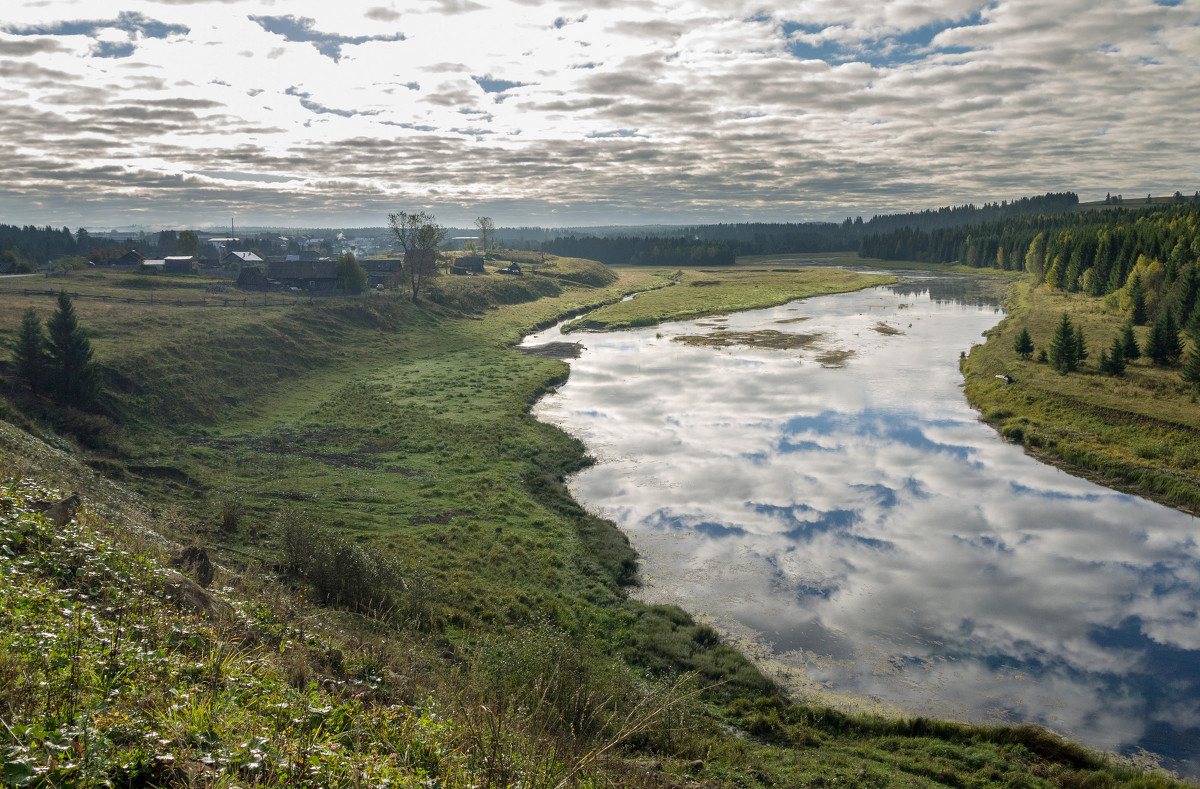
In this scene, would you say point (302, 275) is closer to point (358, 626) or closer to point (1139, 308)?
point (358, 626)

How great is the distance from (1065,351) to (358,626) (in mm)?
44094

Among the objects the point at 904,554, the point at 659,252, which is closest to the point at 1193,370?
the point at 904,554

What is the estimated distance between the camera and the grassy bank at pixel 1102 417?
87.7ft

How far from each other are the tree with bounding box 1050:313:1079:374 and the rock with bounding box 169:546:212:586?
45237 millimetres

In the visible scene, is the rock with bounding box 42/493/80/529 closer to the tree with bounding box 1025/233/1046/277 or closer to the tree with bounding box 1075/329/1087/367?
the tree with bounding box 1075/329/1087/367

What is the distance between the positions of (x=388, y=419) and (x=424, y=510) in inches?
484

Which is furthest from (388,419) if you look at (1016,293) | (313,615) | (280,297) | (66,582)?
(1016,293)

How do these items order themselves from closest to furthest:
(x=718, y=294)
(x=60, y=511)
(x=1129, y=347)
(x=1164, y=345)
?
(x=60, y=511) → (x=1129, y=347) → (x=1164, y=345) → (x=718, y=294)

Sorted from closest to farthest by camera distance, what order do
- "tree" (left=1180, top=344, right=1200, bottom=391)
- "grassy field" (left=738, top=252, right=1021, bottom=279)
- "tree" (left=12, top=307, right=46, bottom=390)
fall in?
"tree" (left=12, top=307, right=46, bottom=390) → "tree" (left=1180, top=344, right=1200, bottom=391) → "grassy field" (left=738, top=252, right=1021, bottom=279)

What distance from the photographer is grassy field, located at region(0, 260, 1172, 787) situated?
5859 mm

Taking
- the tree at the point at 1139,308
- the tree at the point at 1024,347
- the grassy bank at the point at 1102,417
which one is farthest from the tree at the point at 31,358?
the tree at the point at 1139,308

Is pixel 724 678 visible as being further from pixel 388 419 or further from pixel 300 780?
pixel 388 419

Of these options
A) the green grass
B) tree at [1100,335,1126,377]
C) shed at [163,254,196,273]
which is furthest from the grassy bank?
shed at [163,254,196,273]

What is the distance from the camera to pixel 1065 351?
4091cm
